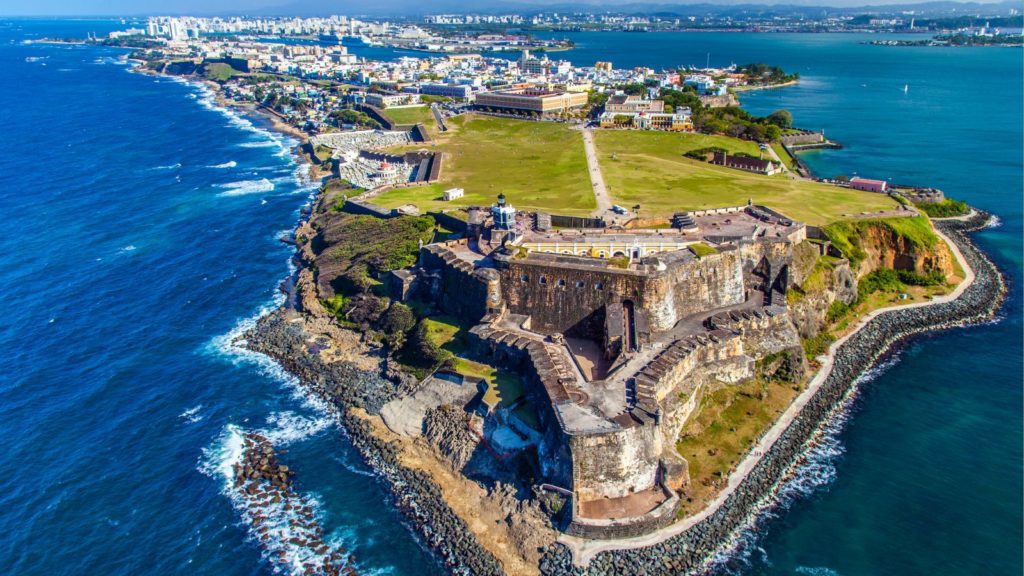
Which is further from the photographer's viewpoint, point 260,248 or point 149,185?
point 149,185

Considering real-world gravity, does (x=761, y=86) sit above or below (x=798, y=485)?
above

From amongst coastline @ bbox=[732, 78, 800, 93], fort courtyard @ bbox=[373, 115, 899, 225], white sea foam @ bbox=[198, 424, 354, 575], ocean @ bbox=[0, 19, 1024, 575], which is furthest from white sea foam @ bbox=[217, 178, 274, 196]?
coastline @ bbox=[732, 78, 800, 93]

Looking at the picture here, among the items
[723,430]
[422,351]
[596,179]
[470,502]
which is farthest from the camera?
[596,179]

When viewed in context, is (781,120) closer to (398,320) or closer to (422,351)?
(398,320)

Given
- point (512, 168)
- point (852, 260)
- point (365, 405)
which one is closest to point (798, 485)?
point (365, 405)

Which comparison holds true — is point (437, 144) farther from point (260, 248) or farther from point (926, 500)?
point (926, 500)

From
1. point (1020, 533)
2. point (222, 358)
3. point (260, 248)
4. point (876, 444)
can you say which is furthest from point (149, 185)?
point (1020, 533)
